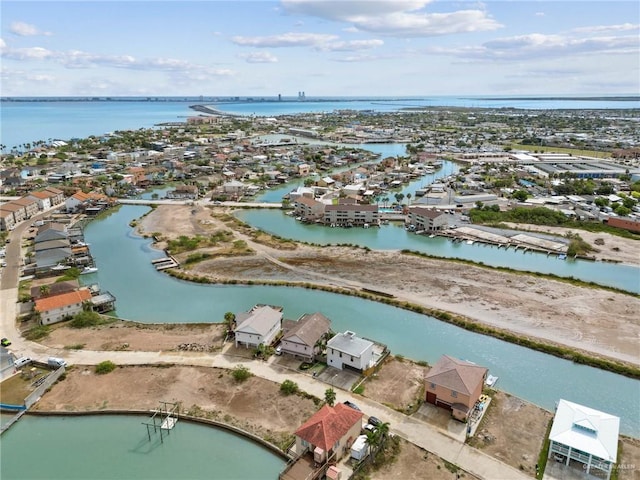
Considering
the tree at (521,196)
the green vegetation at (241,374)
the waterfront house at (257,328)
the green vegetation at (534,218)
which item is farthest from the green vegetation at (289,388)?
the tree at (521,196)

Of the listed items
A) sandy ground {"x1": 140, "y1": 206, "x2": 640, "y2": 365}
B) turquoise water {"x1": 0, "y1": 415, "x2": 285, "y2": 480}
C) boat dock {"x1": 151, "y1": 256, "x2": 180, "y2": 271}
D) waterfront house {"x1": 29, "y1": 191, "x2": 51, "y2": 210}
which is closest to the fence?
turquoise water {"x1": 0, "y1": 415, "x2": 285, "y2": 480}

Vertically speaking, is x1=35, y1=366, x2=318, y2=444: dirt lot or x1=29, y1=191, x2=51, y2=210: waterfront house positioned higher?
x1=29, y1=191, x2=51, y2=210: waterfront house

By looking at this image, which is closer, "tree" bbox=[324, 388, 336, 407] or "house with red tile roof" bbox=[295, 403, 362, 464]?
"house with red tile roof" bbox=[295, 403, 362, 464]

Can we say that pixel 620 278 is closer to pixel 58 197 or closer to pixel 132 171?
pixel 58 197

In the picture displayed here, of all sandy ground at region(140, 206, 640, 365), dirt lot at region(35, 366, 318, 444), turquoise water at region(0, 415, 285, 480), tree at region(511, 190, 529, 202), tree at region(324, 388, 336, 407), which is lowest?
turquoise water at region(0, 415, 285, 480)

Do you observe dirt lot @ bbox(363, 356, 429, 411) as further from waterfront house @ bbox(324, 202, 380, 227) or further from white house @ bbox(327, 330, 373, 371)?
waterfront house @ bbox(324, 202, 380, 227)

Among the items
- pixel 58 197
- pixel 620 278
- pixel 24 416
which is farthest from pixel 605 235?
pixel 58 197
